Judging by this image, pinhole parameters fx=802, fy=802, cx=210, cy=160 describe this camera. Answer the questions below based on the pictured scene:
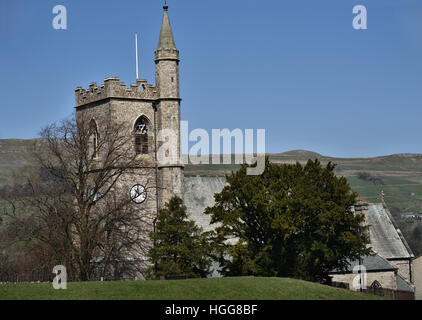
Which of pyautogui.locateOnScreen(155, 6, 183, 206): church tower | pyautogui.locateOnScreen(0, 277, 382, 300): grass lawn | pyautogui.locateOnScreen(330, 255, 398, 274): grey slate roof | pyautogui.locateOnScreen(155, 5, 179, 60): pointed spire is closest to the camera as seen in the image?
pyautogui.locateOnScreen(0, 277, 382, 300): grass lawn

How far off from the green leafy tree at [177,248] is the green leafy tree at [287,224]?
122cm

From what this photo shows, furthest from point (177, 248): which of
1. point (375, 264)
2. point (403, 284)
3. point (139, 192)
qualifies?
point (403, 284)

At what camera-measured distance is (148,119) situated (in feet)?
195

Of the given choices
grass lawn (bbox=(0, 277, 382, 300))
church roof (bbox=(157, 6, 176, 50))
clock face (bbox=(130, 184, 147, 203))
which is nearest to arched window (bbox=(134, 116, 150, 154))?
clock face (bbox=(130, 184, 147, 203))

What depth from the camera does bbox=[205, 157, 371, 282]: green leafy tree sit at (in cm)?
4819

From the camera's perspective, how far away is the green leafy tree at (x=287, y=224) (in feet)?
158

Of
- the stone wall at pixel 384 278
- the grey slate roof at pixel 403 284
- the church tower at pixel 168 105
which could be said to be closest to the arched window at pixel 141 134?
the church tower at pixel 168 105

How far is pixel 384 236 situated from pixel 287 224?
20.4 metres

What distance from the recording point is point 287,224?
47250 mm

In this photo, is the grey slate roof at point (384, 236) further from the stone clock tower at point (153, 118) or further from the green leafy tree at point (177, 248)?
the green leafy tree at point (177, 248)

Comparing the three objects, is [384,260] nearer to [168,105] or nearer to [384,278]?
[384,278]

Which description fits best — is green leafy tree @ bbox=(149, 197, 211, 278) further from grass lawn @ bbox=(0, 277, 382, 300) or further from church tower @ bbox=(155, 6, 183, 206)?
grass lawn @ bbox=(0, 277, 382, 300)
